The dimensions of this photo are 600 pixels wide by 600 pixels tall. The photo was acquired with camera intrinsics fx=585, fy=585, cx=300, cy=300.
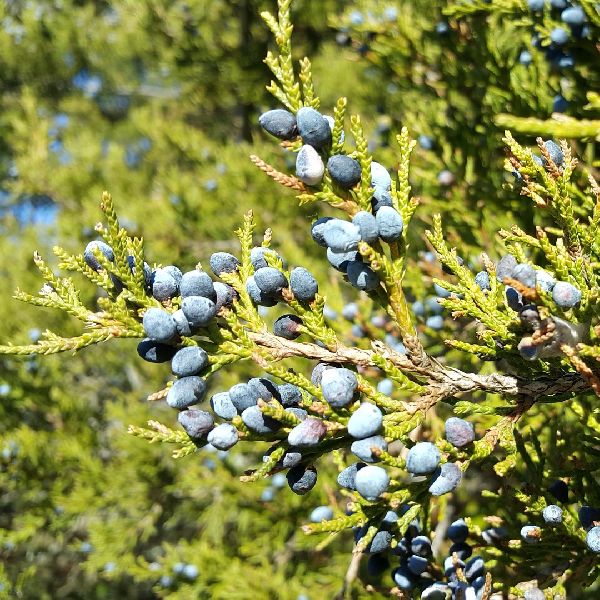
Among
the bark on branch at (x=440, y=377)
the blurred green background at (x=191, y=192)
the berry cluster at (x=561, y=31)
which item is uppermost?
the berry cluster at (x=561, y=31)

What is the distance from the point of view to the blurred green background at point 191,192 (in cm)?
205

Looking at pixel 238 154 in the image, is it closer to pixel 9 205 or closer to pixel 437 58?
pixel 437 58

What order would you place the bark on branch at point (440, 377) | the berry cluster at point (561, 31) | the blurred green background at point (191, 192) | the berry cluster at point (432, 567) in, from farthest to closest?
1. the blurred green background at point (191, 192)
2. the berry cluster at point (561, 31)
3. the berry cluster at point (432, 567)
4. the bark on branch at point (440, 377)

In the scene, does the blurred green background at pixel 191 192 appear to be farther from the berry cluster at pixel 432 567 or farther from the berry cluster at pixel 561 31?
the berry cluster at pixel 432 567

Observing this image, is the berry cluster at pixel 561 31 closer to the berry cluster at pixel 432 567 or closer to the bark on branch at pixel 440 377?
the bark on branch at pixel 440 377

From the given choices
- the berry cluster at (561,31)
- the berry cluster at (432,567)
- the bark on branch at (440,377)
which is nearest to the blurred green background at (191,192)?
the berry cluster at (561,31)

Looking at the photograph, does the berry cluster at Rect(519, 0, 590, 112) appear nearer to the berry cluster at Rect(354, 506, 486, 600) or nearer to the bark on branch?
the bark on branch

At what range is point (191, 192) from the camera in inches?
131

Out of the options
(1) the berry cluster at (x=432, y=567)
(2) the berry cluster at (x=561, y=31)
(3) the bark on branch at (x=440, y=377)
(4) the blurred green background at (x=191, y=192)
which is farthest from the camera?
(4) the blurred green background at (x=191, y=192)

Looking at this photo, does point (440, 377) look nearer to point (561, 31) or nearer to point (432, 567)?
point (432, 567)

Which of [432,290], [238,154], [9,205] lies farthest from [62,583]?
[432,290]

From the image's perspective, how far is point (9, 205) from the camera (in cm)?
543

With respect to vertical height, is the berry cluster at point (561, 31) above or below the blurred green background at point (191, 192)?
above

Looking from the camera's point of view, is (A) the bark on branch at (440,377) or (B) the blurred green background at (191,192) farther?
(B) the blurred green background at (191,192)
